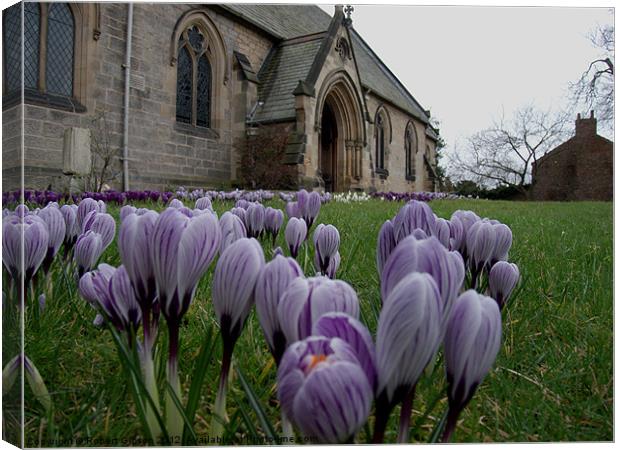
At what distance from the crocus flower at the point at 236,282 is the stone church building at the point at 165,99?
0.69 meters

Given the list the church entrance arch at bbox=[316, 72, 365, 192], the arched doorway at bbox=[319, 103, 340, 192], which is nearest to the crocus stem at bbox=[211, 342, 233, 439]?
the church entrance arch at bbox=[316, 72, 365, 192]

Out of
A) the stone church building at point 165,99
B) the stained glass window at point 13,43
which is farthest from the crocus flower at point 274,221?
the stained glass window at point 13,43

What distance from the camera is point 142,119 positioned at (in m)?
1.99

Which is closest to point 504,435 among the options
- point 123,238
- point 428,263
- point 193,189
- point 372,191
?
point 428,263

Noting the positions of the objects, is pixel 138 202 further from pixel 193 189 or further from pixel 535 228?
pixel 535 228

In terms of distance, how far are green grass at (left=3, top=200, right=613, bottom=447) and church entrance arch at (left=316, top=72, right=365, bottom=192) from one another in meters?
2.12

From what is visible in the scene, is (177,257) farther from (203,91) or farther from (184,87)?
(203,91)

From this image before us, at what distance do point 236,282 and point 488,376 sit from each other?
0.68 m

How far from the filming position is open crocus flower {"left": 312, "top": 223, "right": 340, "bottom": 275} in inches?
47.9

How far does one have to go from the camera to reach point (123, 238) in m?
0.60

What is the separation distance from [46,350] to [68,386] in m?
0.16

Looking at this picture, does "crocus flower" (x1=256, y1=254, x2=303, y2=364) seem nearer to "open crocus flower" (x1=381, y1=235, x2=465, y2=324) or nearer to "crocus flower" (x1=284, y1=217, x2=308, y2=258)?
"open crocus flower" (x1=381, y1=235, x2=465, y2=324)

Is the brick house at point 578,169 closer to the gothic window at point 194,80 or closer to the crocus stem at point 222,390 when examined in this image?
the crocus stem at point 222,390

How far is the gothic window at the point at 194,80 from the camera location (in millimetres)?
2595
